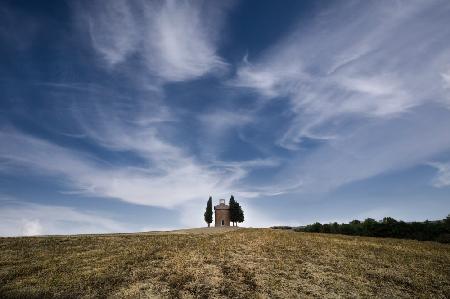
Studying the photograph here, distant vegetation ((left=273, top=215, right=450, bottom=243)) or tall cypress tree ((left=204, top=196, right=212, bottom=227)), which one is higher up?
tall cypress tree ((left=204, top=196, right=212, bottom=227))

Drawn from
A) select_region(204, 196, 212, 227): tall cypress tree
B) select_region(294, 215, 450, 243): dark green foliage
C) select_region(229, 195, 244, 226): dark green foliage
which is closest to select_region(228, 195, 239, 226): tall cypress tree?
select_region(229, 195, 244, 226): dark green foliage

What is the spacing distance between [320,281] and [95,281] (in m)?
14.9

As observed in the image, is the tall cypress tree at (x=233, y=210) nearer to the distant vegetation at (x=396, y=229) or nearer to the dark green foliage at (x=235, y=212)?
the dark green foliage at (x=235, y=212)

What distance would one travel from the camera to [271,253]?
31.5 metres

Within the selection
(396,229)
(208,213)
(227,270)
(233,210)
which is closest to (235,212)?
(233,210)

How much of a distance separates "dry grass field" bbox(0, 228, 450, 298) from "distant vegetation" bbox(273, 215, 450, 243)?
1146cm

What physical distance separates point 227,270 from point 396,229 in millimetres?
34618

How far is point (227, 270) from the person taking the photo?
25.6 m

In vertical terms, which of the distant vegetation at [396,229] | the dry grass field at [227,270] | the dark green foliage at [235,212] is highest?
the dark green foliage at [235,212]

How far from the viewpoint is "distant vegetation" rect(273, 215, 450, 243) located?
46.7 metres

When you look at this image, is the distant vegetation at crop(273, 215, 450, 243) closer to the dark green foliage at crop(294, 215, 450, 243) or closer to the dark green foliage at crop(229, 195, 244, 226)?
the dark green foliage at crop(294, 215, 450, 243)

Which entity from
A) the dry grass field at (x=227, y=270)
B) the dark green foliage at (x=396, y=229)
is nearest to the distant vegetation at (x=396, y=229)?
the dark green foliage at (x=396, y=229)

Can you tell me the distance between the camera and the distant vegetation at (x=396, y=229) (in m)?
46.7

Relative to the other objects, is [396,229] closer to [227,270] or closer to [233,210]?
[227,270]
